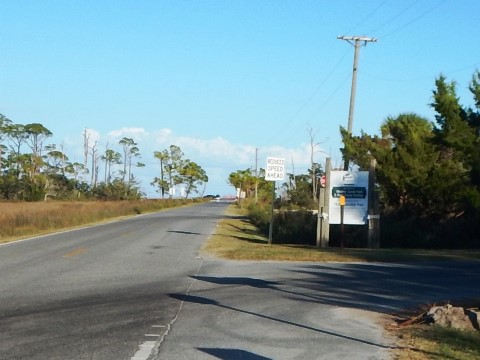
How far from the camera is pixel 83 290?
591 inches

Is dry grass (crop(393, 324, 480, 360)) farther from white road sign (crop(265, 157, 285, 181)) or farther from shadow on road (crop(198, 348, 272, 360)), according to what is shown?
white road sign (crop(265, 157, 285, 181))

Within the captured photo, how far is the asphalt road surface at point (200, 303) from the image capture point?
371 inches

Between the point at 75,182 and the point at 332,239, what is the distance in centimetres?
8319

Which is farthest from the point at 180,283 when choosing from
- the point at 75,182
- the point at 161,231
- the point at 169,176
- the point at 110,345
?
the point at 169,176

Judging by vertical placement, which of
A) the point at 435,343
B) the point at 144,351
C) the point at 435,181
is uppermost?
the point at 435,181

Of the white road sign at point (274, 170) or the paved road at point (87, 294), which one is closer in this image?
the paved road at point (87, 294)

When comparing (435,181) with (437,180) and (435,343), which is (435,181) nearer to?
(437,180)

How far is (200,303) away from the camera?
1312 cm

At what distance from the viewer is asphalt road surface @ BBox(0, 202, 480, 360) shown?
9422 millimetres

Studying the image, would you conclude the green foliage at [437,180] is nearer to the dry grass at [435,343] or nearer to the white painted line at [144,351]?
the dry grass at [435,343]

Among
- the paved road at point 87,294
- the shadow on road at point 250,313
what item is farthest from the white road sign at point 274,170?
the shadow on road at point 250,313

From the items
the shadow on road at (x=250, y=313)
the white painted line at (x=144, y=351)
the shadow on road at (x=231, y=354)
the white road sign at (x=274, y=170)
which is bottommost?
the white painted line at (x=144, y=351)

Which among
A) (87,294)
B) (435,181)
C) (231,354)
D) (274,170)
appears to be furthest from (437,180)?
(231,354)

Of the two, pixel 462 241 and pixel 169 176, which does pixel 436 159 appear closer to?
pixel 462 241
